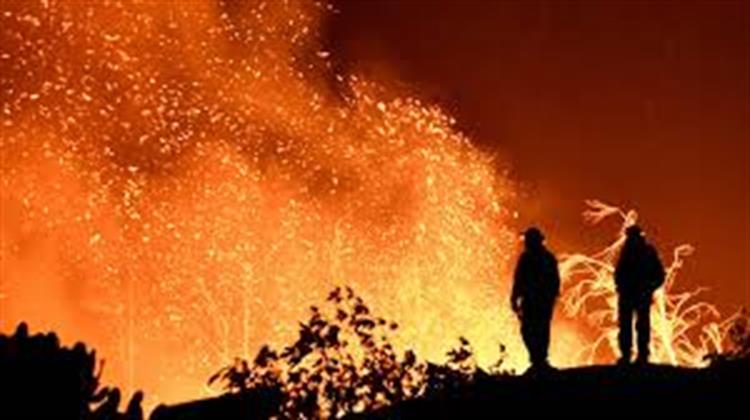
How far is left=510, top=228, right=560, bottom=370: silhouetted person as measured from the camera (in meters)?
21.2

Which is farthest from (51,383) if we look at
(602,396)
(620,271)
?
(620,271)

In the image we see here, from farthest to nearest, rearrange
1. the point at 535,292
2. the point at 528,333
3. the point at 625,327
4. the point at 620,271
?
the point at 625,327
the point at 620,271
the point at 528,333
the point at 535,292

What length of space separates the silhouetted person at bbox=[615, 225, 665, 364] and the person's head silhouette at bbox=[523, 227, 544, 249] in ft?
4.55

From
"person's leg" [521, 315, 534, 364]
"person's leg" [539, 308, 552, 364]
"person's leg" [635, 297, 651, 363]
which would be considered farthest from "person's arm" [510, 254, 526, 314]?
"person's leg" [635, 297, 651, 363]

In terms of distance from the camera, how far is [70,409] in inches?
588

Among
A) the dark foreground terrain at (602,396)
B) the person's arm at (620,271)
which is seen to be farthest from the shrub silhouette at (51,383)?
the person's arm at (620,271)

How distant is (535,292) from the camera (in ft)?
69.8

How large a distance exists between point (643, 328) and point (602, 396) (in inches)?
83.4

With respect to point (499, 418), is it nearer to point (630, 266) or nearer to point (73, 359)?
point (630, 266)

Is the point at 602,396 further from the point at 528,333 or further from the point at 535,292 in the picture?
the point at 535,292

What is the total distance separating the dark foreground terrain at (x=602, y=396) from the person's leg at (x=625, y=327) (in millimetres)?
689

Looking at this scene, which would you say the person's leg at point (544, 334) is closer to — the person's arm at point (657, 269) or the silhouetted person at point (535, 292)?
the silhouetted person at point (535, 292)

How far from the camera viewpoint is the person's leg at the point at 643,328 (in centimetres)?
2220

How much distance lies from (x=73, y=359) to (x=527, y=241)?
25.7 feet
